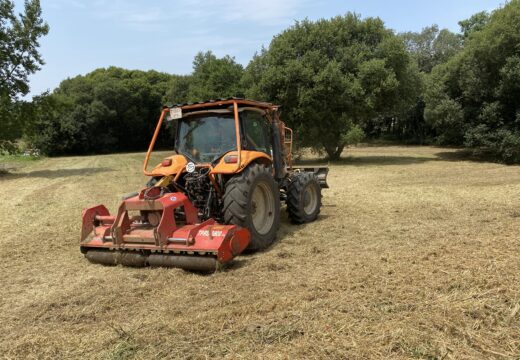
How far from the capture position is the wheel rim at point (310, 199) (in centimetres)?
822

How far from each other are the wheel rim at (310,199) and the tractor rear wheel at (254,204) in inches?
58.4

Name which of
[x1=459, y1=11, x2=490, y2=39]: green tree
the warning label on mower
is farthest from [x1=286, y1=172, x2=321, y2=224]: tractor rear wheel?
[x1=459, y1=11, x2=490, y2=39]: green tree

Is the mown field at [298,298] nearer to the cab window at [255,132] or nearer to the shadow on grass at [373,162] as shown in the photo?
the cab window at [255,132]

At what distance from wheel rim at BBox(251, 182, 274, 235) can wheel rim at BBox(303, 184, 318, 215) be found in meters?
1.47

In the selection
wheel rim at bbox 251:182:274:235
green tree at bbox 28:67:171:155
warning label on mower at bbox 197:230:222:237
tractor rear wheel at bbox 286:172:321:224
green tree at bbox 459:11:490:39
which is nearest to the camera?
warning label on mower at bbox 197:230:222:237

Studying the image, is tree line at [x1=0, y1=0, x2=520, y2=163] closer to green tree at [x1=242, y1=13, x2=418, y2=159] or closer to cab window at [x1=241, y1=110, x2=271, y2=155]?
green tree at [x1=242, y1=13, x2=418, y2=159]

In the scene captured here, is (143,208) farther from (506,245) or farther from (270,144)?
(506,245)

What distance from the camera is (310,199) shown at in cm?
838

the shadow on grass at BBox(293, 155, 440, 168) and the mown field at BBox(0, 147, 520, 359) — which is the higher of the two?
the mown field at BBox(0, 147, 520, 359)

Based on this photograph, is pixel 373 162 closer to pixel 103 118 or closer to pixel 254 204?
pixel 254 204

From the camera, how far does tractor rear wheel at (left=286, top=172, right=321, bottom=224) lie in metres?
7.84

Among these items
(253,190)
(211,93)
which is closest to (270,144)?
(253,190)

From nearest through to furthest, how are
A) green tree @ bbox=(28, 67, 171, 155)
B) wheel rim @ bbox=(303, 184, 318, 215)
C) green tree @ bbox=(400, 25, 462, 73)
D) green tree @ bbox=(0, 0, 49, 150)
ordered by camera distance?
1. wheel rim @ bbox=(303, 184, 318, 215)
2. green tree @ bbox=(0, 0, 49, 150)
3. green tree @ bbox=(28, 67, 171, 155)
4. green tree @ bbox=(400, 25, 462, 73)

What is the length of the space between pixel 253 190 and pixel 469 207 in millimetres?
5099
